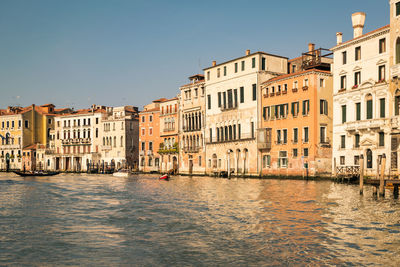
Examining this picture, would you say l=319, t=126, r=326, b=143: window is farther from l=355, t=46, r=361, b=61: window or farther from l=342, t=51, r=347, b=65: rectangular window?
l=355, t=46, r=361, b=61: window

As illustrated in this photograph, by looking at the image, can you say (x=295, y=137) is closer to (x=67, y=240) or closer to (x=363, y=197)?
(x=363, y=197)

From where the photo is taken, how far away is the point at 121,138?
7169cm

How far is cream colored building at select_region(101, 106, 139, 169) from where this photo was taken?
71312mm

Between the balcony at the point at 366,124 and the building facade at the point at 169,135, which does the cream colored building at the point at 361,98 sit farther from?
the building facade at the point at 169,135

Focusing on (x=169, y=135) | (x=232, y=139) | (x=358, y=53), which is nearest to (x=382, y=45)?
(x=358, y=53)

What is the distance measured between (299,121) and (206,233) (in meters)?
29.0

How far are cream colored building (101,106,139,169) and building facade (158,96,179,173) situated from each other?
30.1 feet

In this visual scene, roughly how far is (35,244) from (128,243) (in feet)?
8.04

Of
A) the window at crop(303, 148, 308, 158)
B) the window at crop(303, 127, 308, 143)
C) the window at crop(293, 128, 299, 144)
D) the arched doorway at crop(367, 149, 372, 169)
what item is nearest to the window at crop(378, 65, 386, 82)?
the arched doorway at crop(367, 149, 372, 169)

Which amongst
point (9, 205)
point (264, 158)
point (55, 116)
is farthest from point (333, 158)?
point (55, 116)

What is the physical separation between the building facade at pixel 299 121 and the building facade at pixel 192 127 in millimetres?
11708

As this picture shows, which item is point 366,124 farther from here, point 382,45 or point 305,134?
point 305,134

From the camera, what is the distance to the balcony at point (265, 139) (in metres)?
44.6

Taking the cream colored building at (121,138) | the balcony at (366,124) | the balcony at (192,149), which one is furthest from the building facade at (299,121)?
the cream colored building at (121,138)
